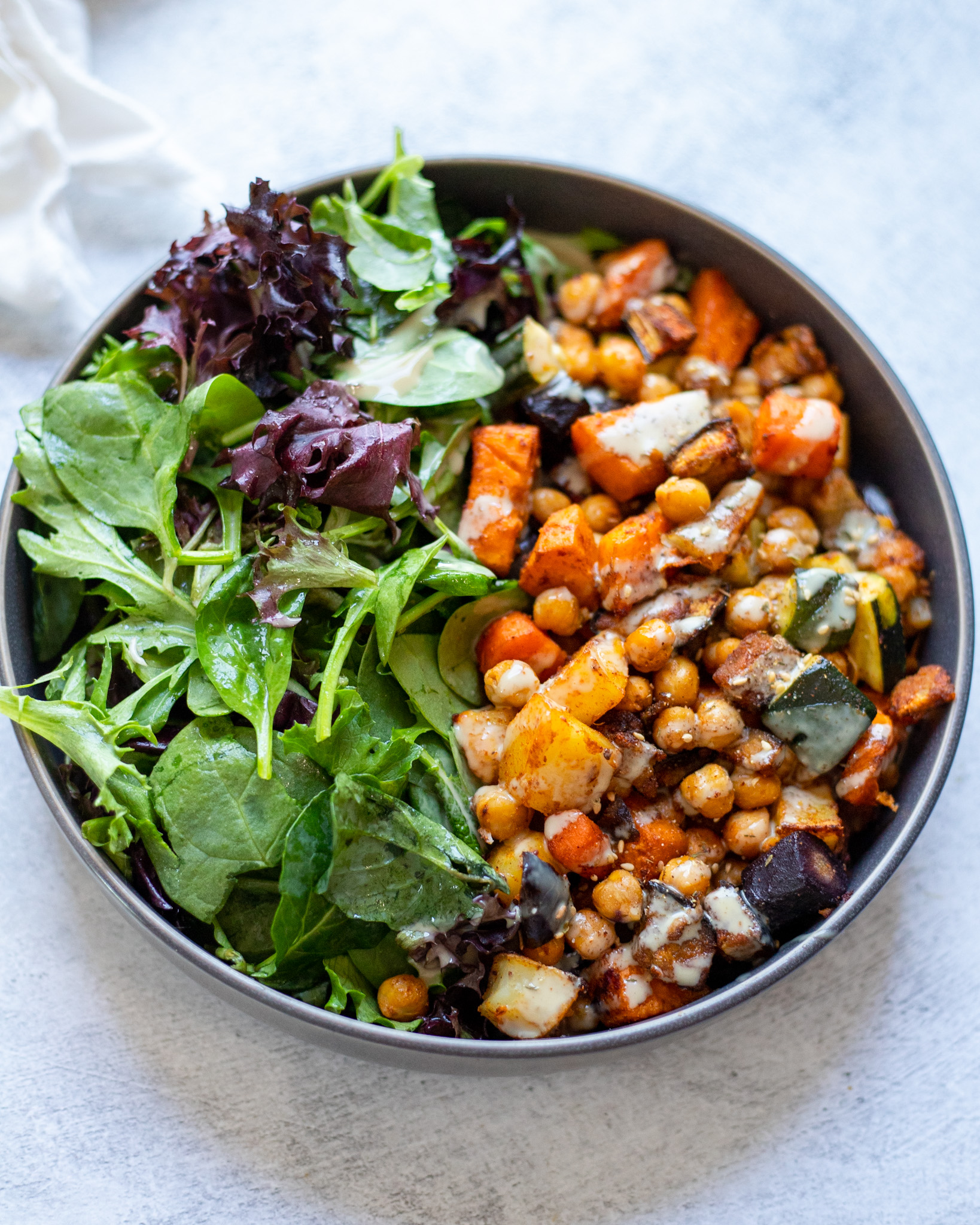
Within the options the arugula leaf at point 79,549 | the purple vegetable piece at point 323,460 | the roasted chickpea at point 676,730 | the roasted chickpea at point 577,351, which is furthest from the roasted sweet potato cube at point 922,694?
the arugula leaf at point 79,549

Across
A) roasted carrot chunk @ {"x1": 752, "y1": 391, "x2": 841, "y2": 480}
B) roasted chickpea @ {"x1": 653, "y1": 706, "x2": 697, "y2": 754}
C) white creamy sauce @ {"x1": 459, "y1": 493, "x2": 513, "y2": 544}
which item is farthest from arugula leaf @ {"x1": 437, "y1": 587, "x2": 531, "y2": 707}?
roasted carrot chunk @ {"x1": 752, "y1": 391, "x2": 841, "y2": 480}

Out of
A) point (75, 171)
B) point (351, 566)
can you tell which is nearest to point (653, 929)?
point (351, 566)

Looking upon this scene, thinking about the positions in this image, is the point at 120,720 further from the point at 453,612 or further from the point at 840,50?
the point at 840,50

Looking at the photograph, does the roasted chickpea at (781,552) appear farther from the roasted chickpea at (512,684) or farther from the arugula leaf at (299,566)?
the arugula leaf at (299,566)

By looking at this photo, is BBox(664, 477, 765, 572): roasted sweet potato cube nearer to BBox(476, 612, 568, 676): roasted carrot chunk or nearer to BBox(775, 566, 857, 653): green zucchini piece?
BBox(775, 566, 857, 653): green zucchini piece

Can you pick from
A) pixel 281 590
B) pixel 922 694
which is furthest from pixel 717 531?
pixel 281 590

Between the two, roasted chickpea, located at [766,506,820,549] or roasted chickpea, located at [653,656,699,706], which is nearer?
roasted chickpea, located at [653,656,699,706]
